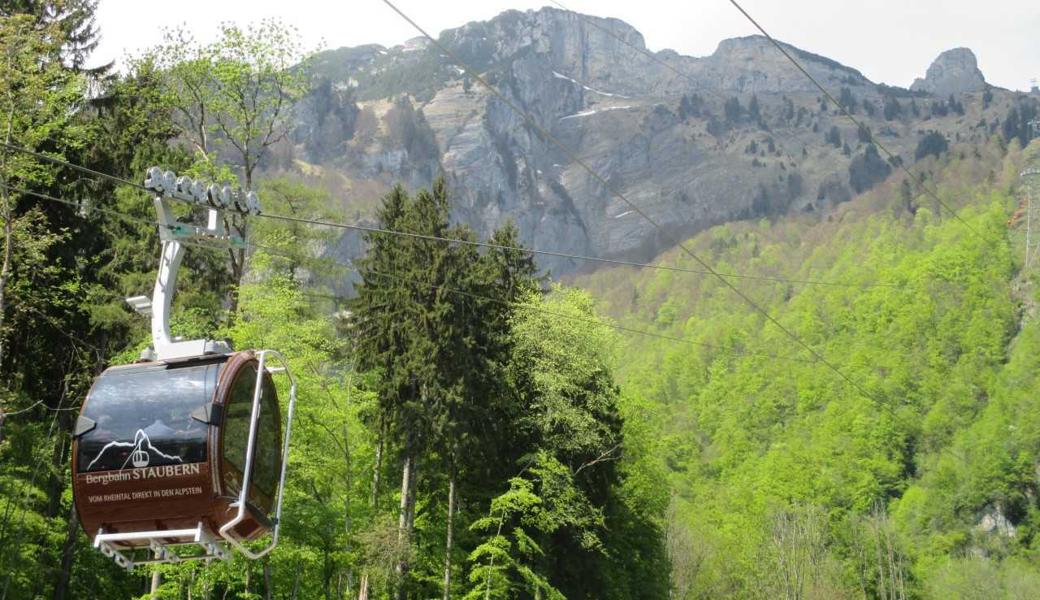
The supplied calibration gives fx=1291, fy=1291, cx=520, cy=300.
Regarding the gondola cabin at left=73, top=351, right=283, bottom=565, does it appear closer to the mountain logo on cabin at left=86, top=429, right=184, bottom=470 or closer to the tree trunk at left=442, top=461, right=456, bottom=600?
the mountain logo on cabin at left=86, top=429, right=184, bottom=470

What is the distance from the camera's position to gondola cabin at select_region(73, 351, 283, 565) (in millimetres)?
14211

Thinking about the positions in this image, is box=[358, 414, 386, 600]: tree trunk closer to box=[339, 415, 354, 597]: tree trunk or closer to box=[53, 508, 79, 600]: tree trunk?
box=[339, 415, 354, 597]: tree trunk

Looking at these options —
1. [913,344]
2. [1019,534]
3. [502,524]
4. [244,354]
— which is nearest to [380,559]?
[502,524]

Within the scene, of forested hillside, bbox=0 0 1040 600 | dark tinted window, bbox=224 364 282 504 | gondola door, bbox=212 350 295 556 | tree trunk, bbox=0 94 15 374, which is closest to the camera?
gondola door, bbox=212 350 295 556

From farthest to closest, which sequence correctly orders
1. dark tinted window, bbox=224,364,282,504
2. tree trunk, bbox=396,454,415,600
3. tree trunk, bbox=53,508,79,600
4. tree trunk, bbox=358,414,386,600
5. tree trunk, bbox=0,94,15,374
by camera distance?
tree trunk, bbox=358,414,386,600 < tree trunk, bbox=396,454,415,600 < tree trunk, bbox=53,508,79,600 < tree trunk, bbox=0,94,15,374 < dark tinted window, bbox=224,364,282,504

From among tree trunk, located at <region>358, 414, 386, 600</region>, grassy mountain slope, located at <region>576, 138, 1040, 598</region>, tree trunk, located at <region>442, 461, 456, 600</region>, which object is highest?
tree trunk, located at <region>358, 414, 386, 600</region>

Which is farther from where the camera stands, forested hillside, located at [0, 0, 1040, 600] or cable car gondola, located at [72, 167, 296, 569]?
forested hillside, located at [0, 0, 1040, 600]

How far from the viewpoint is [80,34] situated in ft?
128

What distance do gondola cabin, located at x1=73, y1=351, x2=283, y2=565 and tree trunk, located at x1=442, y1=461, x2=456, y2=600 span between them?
84.8 feet

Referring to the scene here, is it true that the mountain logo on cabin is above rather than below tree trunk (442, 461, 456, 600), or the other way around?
above

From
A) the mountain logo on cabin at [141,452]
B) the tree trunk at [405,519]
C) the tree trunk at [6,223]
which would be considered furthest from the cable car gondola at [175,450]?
the tree trunk at [405,519]

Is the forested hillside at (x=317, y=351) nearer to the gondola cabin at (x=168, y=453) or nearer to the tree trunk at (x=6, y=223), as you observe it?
the tree trunk at (x=6, y=223)

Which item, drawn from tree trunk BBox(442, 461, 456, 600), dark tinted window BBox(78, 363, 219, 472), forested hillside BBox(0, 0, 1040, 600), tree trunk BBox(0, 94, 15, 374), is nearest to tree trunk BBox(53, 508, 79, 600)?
forested hillside BBox(0, 0, 1040, 600)

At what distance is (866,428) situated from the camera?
122 m
